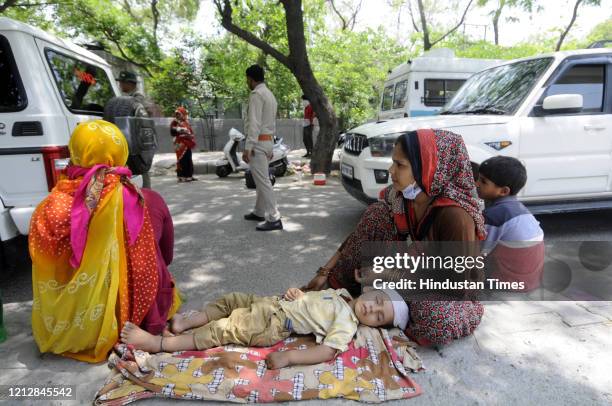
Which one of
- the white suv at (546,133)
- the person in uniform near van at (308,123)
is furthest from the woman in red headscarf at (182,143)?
the white suv at (546,133)

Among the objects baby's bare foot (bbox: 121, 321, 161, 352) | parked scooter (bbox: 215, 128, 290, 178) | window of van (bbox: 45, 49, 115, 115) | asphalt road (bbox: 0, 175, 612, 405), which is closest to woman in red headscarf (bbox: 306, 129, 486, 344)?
asphalt road (bbox: 0, 175, 612, 405)

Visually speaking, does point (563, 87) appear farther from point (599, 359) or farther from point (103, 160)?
point (103, 160)

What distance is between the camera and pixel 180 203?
21.4ft

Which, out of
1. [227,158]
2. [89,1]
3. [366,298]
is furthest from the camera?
[89,1]

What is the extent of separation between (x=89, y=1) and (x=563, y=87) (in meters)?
15.8

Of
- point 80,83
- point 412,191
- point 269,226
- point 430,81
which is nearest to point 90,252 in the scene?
point 412,191

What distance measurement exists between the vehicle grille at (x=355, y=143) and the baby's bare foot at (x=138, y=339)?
119 inches

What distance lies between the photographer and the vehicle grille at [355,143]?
4.42 metres

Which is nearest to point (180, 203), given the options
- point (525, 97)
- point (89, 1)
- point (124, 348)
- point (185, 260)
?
point (185, 260)

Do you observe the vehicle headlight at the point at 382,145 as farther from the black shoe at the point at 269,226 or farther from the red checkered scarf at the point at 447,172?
the red checkered scarf at the point at 447,172

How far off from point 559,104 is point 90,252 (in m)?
4.21

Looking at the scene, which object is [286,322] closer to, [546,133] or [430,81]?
[546,133]

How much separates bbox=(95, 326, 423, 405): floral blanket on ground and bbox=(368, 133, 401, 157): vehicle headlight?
7.47ft

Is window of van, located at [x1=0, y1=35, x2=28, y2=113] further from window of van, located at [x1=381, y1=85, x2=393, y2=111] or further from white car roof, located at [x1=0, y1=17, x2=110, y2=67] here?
window of van, located at [x1=381, y1=85, x2=393, y2=111]
